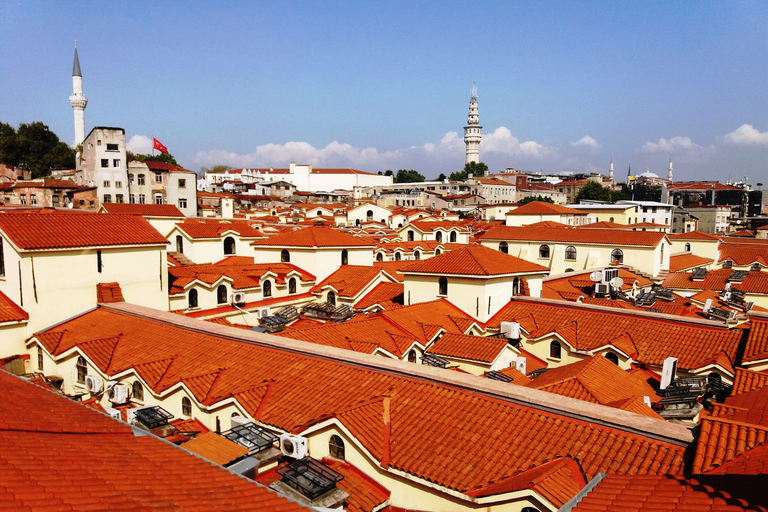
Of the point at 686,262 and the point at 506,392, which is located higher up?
the point at 506,392

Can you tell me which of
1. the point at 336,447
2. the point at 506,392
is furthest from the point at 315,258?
the point at 506,392

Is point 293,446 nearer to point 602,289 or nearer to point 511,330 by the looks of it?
point 511,330

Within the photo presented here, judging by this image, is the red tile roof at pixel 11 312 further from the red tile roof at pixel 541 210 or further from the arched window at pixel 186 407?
the red tile roof at pixel 541 210

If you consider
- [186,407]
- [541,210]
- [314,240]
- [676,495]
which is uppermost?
[541,210]

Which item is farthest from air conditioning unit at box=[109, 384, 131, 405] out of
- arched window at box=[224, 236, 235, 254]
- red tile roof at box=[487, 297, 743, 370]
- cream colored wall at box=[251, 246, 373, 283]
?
arched window at box=[224, 236, 235, 254]

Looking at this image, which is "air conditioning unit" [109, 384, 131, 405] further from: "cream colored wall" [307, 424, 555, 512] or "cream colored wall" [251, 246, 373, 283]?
"cream colored wall" [251, 246, 373, 283]

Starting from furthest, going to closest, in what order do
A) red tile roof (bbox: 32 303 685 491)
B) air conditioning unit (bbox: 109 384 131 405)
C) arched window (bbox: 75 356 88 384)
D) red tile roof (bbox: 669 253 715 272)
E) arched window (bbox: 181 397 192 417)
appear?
red tile roof (bbox: 669 253 715 272), arched window (bbox: 75 356 88 384), air conditioning unit (bbox: 109 384 131 405), arched window (bbox: 181 397 192 417), red tile roof (bbox: 32 303 685 491)

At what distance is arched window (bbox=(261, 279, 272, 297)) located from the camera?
2717 centimetres

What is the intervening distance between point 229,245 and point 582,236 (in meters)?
29.6

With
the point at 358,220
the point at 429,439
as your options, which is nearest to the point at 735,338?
the point at 429,439

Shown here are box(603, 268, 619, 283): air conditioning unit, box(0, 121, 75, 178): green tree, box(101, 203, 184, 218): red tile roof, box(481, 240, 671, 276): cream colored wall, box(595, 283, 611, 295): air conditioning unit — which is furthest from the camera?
box(0, 121, 75, 178): green tree

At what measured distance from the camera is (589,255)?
1697 inches

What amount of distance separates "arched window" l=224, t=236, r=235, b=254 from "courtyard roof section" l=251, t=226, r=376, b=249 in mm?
2281

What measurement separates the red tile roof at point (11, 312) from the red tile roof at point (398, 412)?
3048 mm
